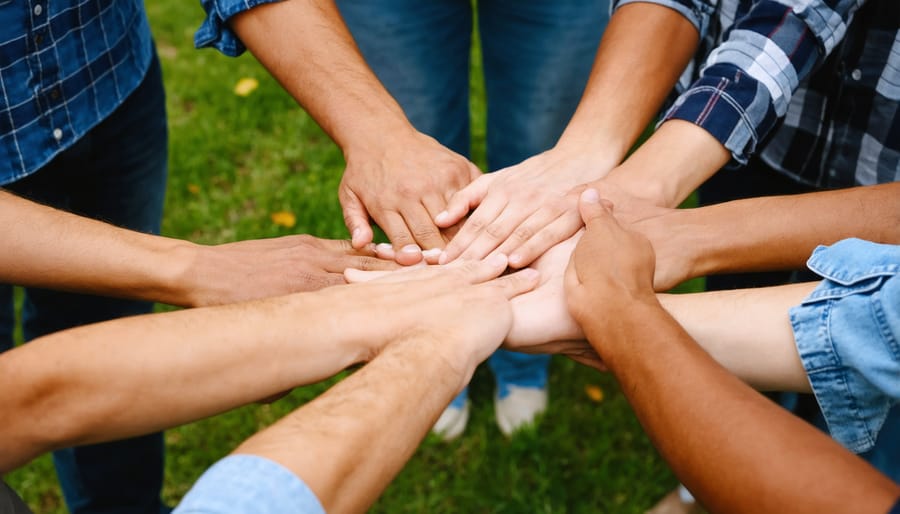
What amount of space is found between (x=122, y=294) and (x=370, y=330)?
65cm

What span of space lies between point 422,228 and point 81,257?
853 millimetres

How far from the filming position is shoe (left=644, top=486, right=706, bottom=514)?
8.47ft

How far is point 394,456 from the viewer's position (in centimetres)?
130

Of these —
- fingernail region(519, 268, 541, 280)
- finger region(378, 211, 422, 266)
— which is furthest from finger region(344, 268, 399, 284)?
fingernail region(519, 268, 541, 280)

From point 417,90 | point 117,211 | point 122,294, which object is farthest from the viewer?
point 417,90

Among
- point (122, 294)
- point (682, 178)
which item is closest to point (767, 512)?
point (682, 178)

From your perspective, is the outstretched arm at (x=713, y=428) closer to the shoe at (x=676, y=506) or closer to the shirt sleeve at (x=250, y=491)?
the shirt sleeve at (x=250, y=491)

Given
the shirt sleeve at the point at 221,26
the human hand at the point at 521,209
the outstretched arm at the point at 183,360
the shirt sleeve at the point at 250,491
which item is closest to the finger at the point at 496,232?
the human hand at the point at 521,209

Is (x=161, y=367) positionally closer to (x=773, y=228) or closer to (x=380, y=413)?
(x=380, y=413)

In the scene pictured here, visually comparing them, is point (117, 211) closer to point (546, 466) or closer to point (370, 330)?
point (370, 330)

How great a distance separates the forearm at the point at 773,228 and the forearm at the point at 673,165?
105mm

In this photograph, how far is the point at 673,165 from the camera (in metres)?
2.03

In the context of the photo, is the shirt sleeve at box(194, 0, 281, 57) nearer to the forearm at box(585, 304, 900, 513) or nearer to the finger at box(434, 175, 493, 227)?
the finger at box(434, 175, 493, 227)

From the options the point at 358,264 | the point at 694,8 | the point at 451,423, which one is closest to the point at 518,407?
the point at 451,423
